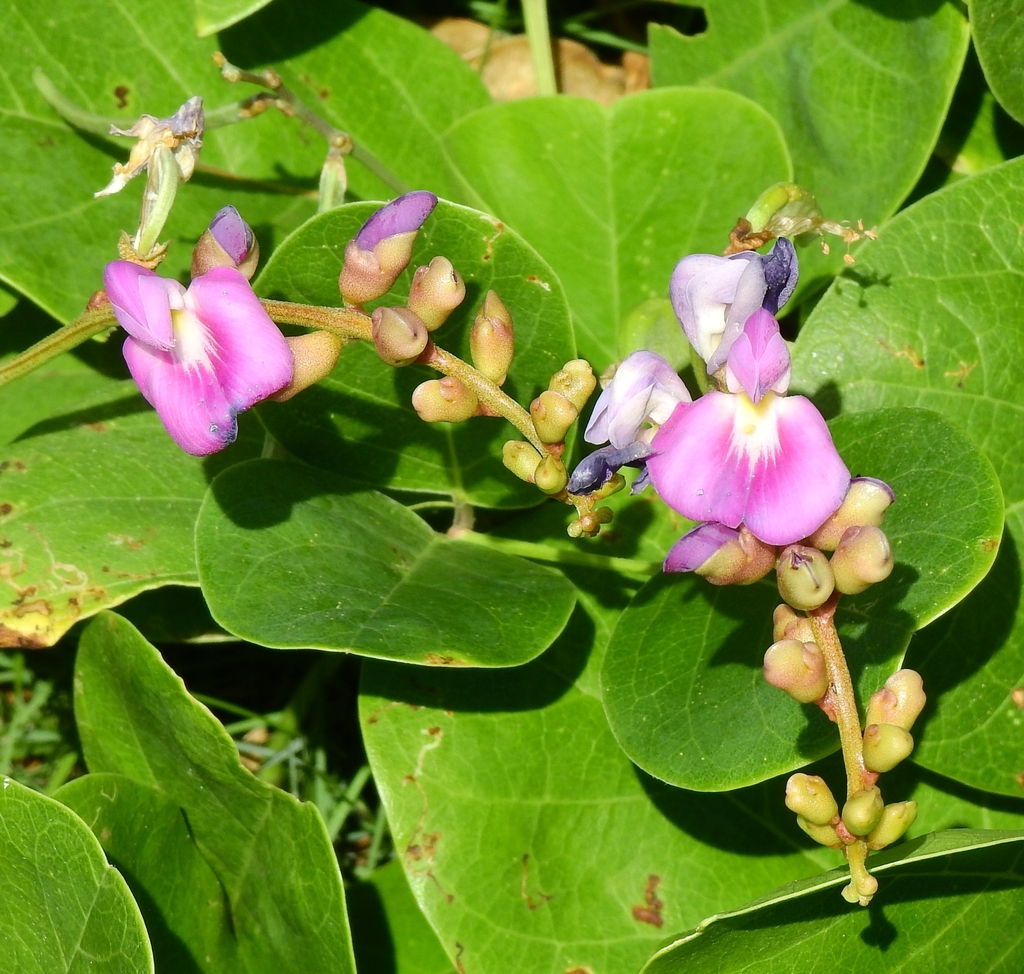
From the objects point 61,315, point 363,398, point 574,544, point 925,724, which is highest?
point 61,315

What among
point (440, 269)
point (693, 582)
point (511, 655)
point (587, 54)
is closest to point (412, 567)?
point (511, 655)

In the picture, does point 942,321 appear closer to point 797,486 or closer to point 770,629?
point 770,629

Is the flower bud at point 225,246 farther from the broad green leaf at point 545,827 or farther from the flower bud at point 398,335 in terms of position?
the broad green leaf at point 545,827

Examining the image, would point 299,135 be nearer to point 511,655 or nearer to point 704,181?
point 704,181

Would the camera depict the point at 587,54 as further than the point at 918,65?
Yes

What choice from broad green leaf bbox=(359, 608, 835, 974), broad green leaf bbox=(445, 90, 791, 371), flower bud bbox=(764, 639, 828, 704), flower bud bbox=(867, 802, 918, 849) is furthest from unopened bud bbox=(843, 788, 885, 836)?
broad green leaf bbox=(445, 90, 791, 371)

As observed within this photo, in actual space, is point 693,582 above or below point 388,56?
below

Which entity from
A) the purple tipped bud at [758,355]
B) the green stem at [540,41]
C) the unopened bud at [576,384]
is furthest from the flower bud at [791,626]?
the green stem at [540,41]
